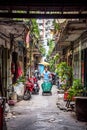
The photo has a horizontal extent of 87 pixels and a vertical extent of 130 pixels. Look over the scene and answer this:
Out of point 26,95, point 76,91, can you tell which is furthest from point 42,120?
point 26,95

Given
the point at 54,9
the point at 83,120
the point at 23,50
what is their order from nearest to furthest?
the point at 54,9 < the point at 83,120 < the point at 23,50

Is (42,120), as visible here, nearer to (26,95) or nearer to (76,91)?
(76,91)

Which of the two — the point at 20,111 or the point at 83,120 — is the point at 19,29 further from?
the point at 83,120

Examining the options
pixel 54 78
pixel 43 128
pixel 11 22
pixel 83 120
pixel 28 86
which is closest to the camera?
pixel 43 128

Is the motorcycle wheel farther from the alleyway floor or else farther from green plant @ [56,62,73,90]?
the alleyway floor

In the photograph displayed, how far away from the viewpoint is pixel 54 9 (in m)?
11.0

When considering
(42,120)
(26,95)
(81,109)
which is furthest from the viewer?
(26,95)

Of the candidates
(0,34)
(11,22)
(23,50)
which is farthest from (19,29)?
(23,50)

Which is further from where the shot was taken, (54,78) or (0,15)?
(54,78)

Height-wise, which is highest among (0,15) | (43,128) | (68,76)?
(0,15)

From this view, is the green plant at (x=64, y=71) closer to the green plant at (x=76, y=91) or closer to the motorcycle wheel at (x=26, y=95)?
the motorcycle wheel at (x=26, y=95)

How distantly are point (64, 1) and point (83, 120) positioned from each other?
17.3 feet

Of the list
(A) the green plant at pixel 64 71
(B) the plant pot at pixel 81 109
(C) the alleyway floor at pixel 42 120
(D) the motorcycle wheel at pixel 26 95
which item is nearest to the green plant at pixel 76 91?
(C) the alleyway floor at pixel 42 120

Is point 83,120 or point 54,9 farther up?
point 54,9
